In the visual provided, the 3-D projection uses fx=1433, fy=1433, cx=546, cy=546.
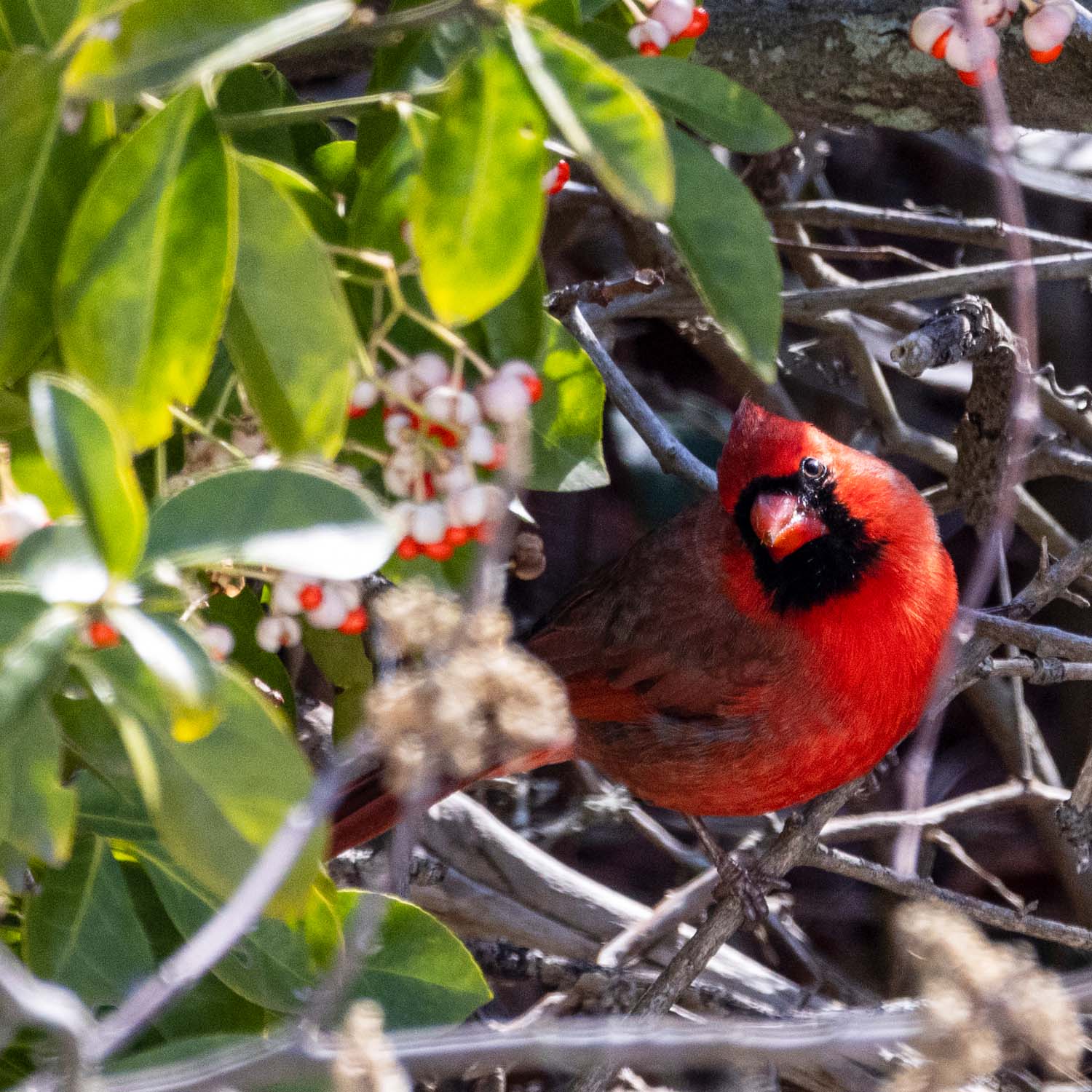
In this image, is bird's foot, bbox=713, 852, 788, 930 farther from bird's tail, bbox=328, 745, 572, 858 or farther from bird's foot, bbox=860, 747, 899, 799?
bird's tail, bbox=328, 745, 572, 858

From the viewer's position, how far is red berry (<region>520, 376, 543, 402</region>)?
4.36 feet

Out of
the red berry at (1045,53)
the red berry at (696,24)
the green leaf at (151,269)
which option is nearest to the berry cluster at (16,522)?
the green leaf at (151,269)

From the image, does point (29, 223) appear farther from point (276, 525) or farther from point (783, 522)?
point (783, 522)

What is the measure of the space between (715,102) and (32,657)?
704mm

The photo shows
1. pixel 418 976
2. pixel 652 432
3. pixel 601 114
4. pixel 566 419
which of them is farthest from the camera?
pixel 652 432

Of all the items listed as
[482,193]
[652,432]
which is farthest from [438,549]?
[652,432]

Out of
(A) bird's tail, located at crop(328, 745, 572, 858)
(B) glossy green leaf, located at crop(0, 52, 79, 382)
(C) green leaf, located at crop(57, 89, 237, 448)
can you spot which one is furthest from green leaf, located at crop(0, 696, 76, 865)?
(A) bird's tail, located at crop(328, 745, 572, 858)

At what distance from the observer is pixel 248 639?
170cm

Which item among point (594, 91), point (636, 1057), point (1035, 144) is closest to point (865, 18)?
point (594, 91)

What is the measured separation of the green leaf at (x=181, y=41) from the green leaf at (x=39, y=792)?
17.5 inches

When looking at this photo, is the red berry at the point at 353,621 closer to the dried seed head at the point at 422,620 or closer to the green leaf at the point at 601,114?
the dried seed head at the point at 422,620

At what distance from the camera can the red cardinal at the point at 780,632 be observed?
2.39m

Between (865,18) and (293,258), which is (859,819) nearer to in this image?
(865,18)

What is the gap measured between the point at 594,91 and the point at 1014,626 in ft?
5.09
